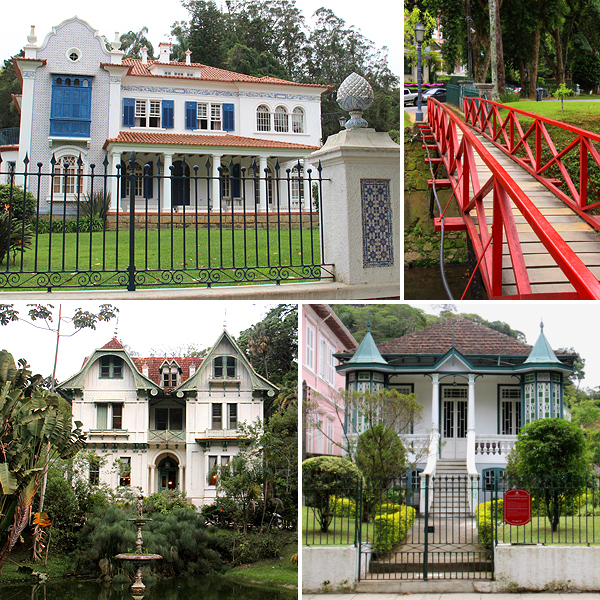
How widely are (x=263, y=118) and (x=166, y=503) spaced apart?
63.9 feet

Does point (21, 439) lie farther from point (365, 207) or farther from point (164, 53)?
point (164, 53)

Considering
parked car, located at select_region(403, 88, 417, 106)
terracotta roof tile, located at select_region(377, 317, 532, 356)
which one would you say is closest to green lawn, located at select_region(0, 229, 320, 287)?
terracotta roof tile, located at select_region(377, 317, 532, 356)

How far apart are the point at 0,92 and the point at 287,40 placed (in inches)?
686

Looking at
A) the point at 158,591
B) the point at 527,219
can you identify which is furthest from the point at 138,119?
the point at 527,219

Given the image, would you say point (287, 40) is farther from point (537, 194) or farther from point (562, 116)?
point (537, 194)

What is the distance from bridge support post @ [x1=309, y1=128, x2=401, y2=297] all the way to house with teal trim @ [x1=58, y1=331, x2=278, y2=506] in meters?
8.87

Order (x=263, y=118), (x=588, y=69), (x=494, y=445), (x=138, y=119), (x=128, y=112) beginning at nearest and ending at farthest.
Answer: (x=494, y=445), (x=588, y=69), (x=128, y=112), (x=138, y=119), (x=263, y=118)

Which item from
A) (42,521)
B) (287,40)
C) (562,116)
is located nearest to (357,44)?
(287,40)

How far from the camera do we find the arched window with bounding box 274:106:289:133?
30047 millimetres

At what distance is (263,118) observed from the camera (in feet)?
98.4

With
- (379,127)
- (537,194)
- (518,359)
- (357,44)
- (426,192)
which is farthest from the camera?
(357,44)

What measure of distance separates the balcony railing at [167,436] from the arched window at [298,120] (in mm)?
17194

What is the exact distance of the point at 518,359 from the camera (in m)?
17.2

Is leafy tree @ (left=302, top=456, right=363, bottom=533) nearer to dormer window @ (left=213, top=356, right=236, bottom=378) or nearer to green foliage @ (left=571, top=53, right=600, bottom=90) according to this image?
dormer window @ (left=213, top=356, right=236, bottom=378)
